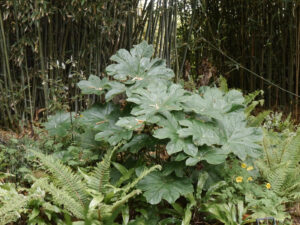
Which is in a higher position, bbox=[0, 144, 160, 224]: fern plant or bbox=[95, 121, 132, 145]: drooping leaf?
bbox=[95, 121, 132, 145]: drooping leaf

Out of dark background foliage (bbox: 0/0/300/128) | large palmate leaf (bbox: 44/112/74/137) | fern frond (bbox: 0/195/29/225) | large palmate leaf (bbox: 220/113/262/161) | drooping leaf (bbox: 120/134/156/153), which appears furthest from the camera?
dark background foliage (bbox: 0/0/300/128)

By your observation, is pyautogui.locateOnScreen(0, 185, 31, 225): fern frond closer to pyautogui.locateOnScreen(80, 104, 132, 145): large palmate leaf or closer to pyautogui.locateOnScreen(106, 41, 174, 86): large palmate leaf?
pyautogui.locateOnScreen(80, 104, 132, 145): large palmate leaf

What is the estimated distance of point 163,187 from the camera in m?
1.53

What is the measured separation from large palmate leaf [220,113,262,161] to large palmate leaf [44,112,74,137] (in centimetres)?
108

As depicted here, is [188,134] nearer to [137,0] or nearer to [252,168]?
[252,168]

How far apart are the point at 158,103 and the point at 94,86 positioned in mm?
488

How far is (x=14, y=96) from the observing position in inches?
109

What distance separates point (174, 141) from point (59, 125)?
100 cm

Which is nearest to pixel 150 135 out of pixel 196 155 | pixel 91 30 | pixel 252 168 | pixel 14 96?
pixel 196 155

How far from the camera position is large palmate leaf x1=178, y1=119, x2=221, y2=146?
1521 mm

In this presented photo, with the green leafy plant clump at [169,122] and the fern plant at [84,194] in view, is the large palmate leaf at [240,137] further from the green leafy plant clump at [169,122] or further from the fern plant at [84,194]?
the fern plant at [84,194]

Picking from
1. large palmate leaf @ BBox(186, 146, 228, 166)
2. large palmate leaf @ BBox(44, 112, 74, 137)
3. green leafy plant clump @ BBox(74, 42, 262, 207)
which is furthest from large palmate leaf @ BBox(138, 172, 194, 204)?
large palmate leaf @ BBox(44, 112, 74, 137)

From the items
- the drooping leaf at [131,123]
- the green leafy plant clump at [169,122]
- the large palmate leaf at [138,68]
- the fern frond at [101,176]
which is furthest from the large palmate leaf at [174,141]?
the large palmate leaf at [138,68]

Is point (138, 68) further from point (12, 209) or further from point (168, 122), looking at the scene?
point (12, 209)
